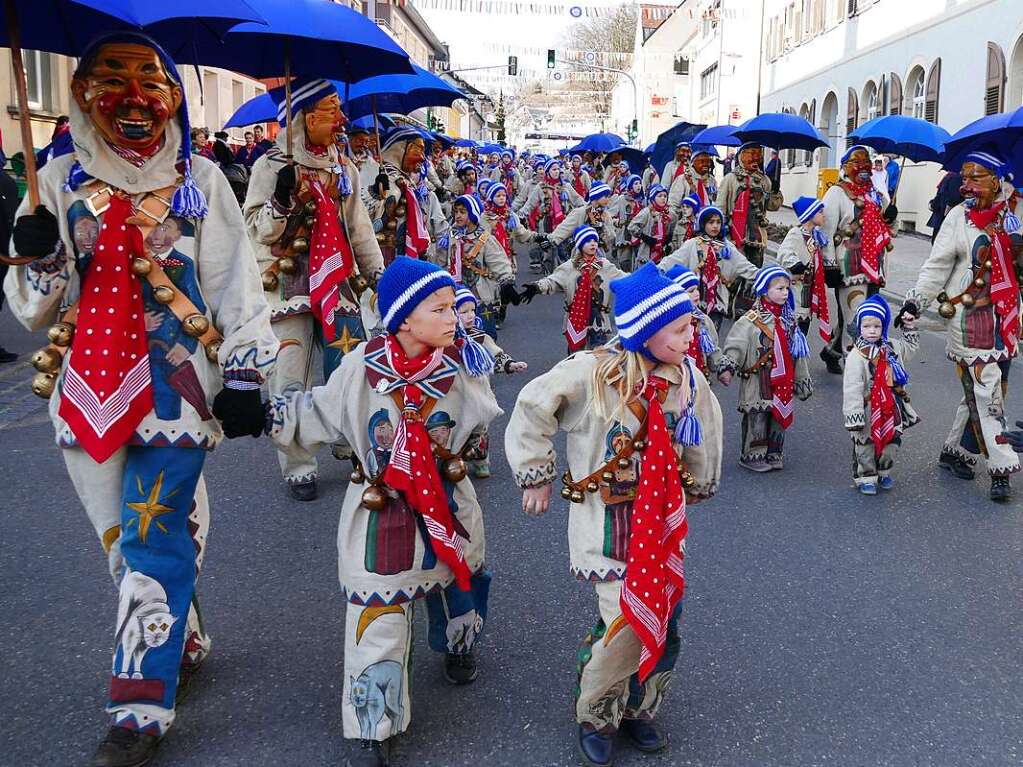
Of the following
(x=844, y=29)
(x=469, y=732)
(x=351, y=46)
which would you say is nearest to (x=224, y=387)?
(x=469, y=732)

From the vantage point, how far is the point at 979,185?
19.0 feet

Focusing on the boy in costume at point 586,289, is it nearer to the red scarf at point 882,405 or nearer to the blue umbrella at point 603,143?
the red scarf at point 882,405

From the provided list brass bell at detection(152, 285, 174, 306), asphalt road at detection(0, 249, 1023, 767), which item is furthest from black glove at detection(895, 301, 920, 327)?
brass bell at detection(152, 285, 174, 306)

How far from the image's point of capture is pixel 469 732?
10.9 feet

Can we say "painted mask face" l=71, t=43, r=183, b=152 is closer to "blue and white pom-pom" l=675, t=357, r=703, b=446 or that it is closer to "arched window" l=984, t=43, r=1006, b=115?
"blue and white pom-pom" l=675, t=357, r=703, b=446

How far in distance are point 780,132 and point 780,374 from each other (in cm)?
597

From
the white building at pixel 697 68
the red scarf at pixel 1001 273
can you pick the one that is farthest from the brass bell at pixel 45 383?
the white building at pixel 697 68

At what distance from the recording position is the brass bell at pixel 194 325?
10.1 feet

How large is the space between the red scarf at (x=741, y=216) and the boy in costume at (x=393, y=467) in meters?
8.51

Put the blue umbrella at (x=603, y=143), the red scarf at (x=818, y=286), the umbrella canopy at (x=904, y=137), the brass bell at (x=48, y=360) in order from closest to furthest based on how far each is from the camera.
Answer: the brass bell at (x=48, y=360) → the red scarf at (x=818, y=286) → the umbrella canopy at (x=904, y=137) → the blue umbrella at (x=603, y=143)

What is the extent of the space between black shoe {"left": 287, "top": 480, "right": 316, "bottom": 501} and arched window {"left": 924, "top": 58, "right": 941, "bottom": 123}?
2109cm

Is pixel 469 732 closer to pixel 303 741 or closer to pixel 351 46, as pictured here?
pixel 303 741

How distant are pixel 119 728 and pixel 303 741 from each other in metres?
0.57

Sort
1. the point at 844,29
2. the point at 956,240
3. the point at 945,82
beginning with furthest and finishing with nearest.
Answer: the point at 844,29, the point at 945,82, the point at 956,240
